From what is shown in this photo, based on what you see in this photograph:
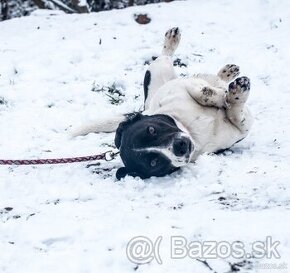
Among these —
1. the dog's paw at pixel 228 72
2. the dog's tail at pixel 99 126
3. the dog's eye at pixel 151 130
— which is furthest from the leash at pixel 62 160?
the dog's paw at pixel 228 72

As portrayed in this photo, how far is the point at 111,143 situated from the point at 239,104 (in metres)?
1.33

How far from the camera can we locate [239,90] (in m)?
4.58

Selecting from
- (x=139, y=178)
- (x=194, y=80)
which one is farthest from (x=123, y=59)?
(x=139, y=178)

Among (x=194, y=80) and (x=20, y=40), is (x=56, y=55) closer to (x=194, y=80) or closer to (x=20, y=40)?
(x=20, y=40)

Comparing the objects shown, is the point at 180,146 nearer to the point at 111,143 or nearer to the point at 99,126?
the point at 111,143

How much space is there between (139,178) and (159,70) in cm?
184

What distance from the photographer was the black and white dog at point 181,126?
4262 millimetres

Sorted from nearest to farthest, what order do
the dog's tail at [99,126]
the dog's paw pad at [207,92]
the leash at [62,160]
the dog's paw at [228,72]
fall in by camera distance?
the leash at [62,160] < the dog's paw pad at [207,92] < the dog's tail at [99,126] < the dog's paw at [228,72]

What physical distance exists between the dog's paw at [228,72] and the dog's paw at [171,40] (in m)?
0.71

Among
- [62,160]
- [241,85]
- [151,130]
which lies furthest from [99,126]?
[241,85]

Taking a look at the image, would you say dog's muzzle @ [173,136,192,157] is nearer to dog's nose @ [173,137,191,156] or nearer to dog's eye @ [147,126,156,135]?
dog's nose @ [173,137,191,156]

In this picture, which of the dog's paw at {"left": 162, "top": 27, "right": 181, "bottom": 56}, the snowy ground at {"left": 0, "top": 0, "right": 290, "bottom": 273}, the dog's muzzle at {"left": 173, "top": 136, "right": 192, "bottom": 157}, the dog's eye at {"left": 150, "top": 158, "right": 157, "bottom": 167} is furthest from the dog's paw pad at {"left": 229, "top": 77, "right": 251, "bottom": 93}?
the dog's paw at {"left": 162, "top": 27, "right": 181, "bottom": 56}

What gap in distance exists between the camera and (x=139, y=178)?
4.32 meters

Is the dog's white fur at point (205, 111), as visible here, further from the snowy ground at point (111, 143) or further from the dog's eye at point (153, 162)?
the dog's eye at point (153, 162)
